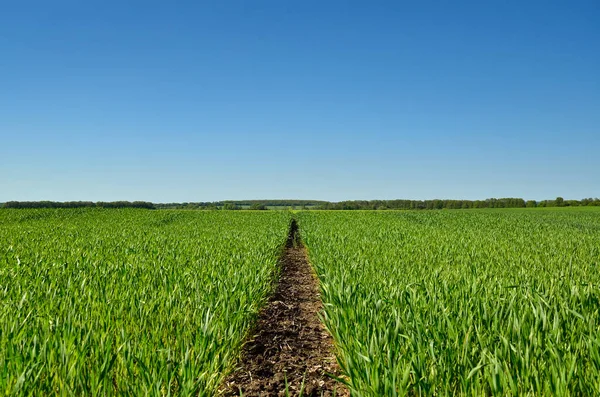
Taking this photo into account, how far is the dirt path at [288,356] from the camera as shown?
4.08 meters

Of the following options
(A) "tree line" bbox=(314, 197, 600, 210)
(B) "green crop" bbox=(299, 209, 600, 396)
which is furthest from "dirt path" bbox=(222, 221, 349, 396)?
(A) "tree line" bbox=(314, 197, 600, 210)

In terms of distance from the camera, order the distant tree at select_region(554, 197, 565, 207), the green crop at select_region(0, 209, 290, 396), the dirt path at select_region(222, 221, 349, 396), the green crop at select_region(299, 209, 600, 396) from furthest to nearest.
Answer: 1. the distant tree at select_region(554, 197, 565, 207)
2. the dirt path at select_region(222, 221, 349, 396)
3. the green crop at select_region(0, 209, 290, 396)
4. the green crop at select_region(299, 209, 600, 396)

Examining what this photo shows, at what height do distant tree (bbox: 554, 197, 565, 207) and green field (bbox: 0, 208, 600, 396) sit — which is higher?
distant tree (bbox: 554, 197, 565, 207)

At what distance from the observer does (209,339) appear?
3.85 meters

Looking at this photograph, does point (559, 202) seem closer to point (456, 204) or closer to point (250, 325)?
point (456, 204)

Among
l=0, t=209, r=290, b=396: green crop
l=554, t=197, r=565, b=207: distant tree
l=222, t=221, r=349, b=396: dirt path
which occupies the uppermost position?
l=554, t=197, r=565, b=207: distant tree

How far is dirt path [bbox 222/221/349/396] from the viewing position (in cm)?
408

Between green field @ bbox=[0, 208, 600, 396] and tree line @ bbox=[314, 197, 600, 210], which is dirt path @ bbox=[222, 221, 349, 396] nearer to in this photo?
green field @ bbox=[0, 208, 600, 396]

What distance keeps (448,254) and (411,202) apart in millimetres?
92818

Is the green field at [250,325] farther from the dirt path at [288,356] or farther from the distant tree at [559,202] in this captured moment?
the distant tree at [559,202]

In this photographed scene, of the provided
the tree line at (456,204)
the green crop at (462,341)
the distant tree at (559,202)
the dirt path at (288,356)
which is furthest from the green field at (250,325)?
the distant tree at (559,202)

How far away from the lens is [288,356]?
16.6ft

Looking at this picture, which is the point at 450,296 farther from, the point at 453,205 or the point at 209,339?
the point at 453,205

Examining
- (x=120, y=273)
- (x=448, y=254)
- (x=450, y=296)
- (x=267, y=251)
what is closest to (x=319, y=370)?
(x=450, y=296)
